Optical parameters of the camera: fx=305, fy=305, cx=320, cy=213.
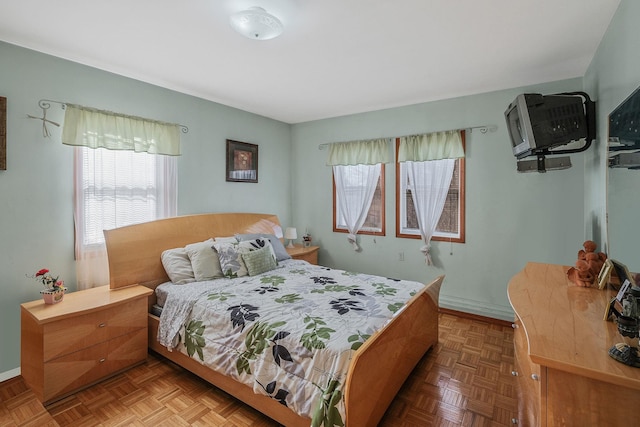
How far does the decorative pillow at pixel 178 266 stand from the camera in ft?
9.41

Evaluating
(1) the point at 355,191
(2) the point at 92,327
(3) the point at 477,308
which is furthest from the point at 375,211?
(2) the point at 92,327

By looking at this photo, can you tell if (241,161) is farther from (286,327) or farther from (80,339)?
(286,327)

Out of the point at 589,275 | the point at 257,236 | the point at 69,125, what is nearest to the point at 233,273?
the point at 257,236

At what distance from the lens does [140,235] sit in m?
2.89

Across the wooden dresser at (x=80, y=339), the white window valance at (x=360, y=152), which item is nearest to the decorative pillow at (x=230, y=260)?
the wooden dresser at (x=80, y=339)

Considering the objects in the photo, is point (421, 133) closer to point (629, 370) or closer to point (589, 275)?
point (589, 275)

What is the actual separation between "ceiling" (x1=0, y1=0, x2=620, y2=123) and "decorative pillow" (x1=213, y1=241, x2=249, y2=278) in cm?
172

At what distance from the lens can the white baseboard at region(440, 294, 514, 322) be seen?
3.35m

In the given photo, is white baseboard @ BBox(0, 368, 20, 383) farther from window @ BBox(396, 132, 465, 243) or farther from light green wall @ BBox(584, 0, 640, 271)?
light green wall @ BBox(584, 0, 640, 271)

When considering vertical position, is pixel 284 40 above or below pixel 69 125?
above

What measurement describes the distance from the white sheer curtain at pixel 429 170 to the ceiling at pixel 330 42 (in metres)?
0.57

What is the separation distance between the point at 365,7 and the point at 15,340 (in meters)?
3.57

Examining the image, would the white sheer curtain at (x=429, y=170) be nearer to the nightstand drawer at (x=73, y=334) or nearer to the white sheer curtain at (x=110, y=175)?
the white sheer curtain at (x=110, y=175)

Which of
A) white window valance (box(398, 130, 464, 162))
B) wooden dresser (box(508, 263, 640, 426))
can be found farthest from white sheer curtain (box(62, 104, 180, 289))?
wooden dresser (box(508, 263, 640, 426))
